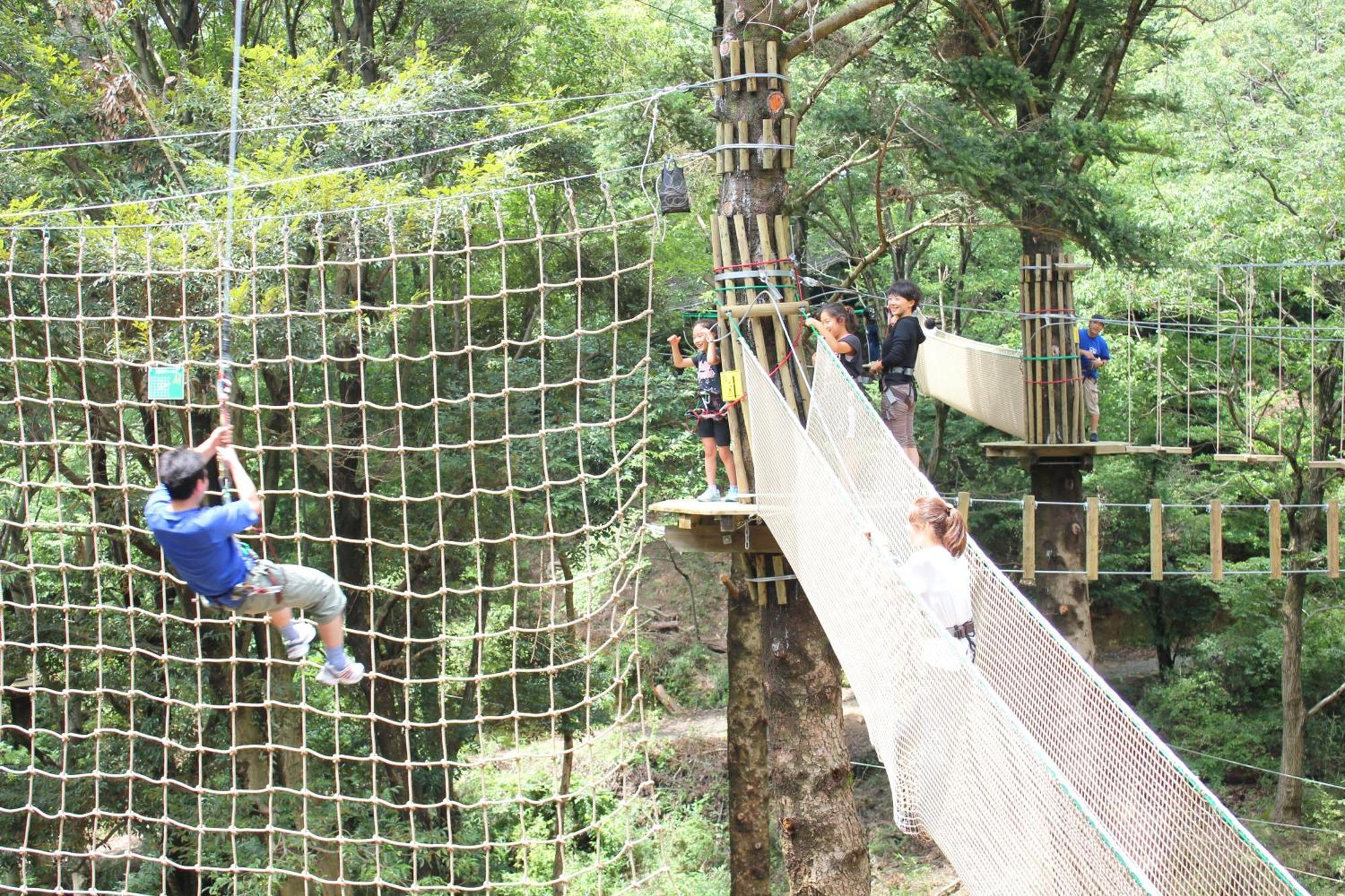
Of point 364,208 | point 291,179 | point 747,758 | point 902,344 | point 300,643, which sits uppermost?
point 291,179

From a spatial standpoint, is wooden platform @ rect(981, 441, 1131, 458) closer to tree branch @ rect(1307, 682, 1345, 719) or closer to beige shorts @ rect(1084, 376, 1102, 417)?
beige shorts @ rect(1084, 376, 1102, 417)

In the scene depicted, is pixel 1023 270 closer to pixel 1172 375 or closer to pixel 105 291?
pixel 1172 375

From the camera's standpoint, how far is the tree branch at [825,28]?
4.32 m

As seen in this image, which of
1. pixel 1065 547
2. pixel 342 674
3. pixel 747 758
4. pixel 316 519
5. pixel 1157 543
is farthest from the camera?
pixel 316 519


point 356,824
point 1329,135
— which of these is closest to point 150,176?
point 356,824

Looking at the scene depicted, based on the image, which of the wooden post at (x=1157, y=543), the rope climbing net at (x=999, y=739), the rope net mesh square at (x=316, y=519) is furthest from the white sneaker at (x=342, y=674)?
the wooden post at (x=1157, y=543)

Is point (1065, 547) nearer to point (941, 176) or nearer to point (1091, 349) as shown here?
point (1091, 349)

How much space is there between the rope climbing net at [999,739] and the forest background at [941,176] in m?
1.39

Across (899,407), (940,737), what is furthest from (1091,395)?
(940,737)

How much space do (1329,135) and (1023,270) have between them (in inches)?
83.0

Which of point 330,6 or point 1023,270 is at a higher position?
point 330,6

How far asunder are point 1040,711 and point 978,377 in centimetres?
415

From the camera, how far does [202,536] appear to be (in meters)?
2.86

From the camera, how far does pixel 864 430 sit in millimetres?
3475
